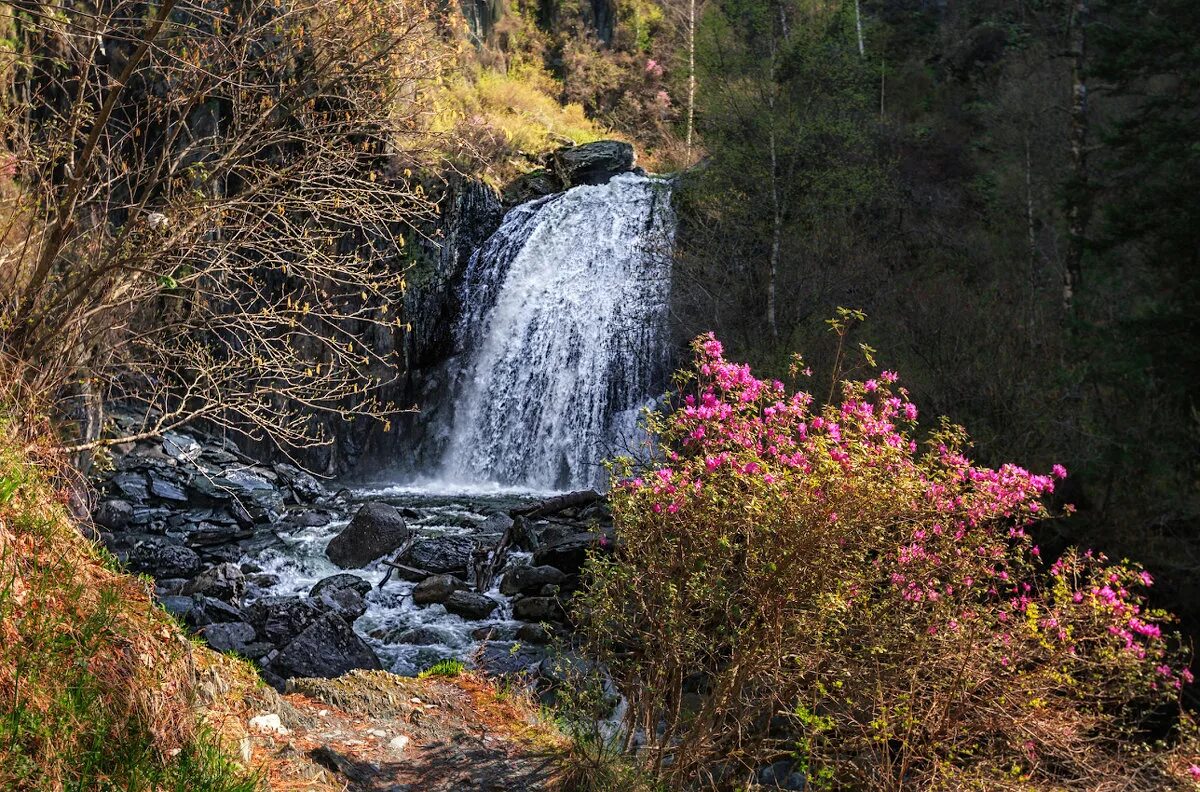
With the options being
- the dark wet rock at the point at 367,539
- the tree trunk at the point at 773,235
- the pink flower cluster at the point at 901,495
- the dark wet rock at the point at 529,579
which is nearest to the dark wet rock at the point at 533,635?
the dark wet rock at the point at 529,579

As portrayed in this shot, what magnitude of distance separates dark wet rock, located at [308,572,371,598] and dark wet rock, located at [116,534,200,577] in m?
1.98

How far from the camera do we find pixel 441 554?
11117 millimetres

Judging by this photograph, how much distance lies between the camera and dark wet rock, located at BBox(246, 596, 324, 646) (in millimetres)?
8117

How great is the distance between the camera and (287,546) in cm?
1228

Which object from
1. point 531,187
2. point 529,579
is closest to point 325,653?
point 529,579

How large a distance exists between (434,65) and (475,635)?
20.2 ft

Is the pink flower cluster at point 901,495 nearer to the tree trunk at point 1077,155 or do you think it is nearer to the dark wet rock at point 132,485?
the tree trunk at point 1077,155

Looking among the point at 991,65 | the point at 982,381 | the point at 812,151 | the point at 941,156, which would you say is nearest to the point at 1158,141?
the point at 982,381

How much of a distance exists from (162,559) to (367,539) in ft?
9.08

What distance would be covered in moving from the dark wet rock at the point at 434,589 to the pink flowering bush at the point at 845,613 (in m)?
5.57

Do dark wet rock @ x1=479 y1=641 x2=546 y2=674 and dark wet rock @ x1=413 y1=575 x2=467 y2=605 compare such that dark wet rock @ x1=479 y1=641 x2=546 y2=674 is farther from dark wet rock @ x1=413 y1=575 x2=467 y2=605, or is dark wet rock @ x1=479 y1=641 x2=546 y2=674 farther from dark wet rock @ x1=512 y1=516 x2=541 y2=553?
dark wet rock @ x1=512 y1=516 x2=541 y2=553

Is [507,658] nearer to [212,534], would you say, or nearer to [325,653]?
[325,653]

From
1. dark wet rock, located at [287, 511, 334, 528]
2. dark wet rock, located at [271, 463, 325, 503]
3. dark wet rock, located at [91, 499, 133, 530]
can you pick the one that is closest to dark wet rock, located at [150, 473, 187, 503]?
dark wet rock, located at [91, 499, 133, 530]

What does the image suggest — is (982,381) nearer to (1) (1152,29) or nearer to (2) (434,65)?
(1) (1152,29)
